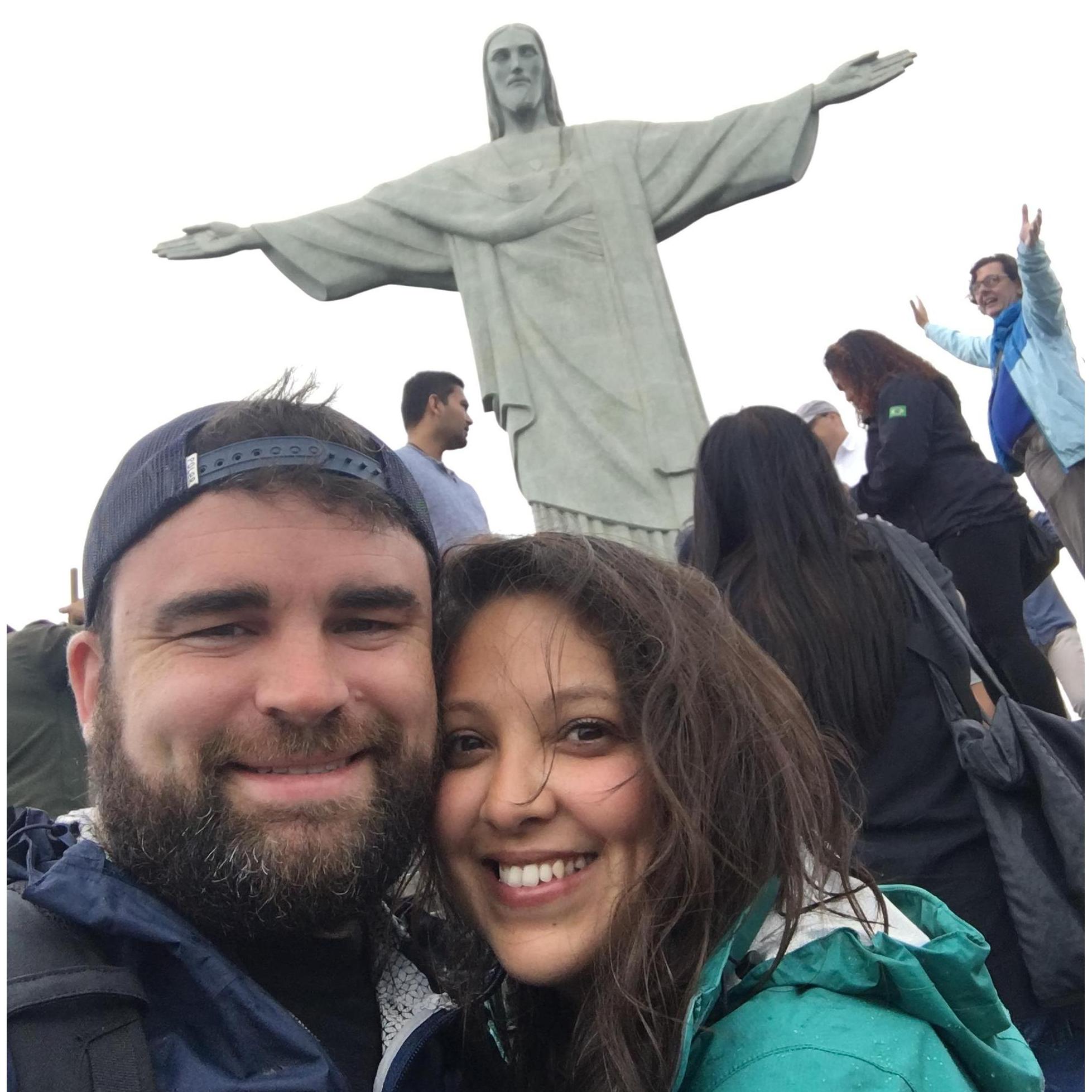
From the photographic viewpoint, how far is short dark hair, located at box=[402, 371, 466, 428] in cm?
478

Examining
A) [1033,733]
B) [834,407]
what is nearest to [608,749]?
[1033,733]

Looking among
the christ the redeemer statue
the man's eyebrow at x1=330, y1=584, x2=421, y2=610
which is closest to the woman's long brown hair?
the man's eyebrow at x1=330, y1=584, x2=421, y2=610

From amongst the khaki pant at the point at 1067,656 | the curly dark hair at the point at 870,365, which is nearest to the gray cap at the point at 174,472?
the curly dark hair at the point at 870,365

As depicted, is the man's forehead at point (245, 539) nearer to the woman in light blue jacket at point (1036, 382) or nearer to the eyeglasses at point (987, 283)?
the woman in light blue jacket at point (1036, 382)

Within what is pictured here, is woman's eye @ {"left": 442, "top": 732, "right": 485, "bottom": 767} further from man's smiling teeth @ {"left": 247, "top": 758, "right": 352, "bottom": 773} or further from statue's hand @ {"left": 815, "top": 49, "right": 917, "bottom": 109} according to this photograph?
statue's hand @ {"left": 815, "top": 49, "right": 917, "bottom": 109}

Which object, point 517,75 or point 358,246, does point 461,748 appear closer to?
point 358,246

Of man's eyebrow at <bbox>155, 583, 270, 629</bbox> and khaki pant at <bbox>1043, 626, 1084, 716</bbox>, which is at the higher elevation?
man's eyebrow at <bbox>155, 583, 270, 629</bbox>

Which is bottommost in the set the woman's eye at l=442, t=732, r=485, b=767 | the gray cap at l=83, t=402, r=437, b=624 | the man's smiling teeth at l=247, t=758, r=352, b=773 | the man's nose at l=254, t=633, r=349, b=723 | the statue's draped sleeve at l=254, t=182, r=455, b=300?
the woman's eye at l=442, t=732, r=485, b=767

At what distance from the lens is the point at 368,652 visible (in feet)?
4.42

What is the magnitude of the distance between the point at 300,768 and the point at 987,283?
3.90 m

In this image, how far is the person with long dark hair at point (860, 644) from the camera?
6.93 feet

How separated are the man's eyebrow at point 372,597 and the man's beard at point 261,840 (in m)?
0.13

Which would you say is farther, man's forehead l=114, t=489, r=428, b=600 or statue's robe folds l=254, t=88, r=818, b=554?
statue's robe folds l=254, t=88, r=818, b=554

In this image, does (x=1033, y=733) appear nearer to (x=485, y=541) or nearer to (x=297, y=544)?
(x=485, y=541)
